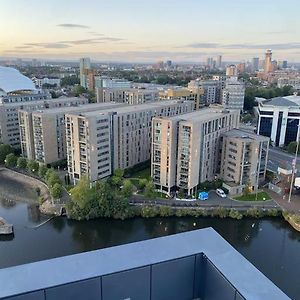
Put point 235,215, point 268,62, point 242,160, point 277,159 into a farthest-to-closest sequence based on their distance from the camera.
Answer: point 268,62, point 277,159, point 242,160, point 235,215

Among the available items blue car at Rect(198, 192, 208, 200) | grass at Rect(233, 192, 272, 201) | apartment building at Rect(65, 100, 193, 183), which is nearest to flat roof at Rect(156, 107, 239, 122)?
apartment building at Rect(65, 100, 193, 183)

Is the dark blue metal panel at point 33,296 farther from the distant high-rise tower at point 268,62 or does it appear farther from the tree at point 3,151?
the distant high-rise tower at point 268,62

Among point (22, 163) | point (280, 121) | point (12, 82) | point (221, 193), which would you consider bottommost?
point (221, 193)

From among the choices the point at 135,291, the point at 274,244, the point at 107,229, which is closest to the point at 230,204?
the point at 274,244

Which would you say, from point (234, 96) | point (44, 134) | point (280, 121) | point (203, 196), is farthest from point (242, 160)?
point (234, 96)

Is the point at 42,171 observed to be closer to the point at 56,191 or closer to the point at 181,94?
the point at 56,191

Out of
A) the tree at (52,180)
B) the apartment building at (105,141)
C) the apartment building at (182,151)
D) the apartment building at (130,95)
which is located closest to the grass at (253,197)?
the apartment building at (182,151)
